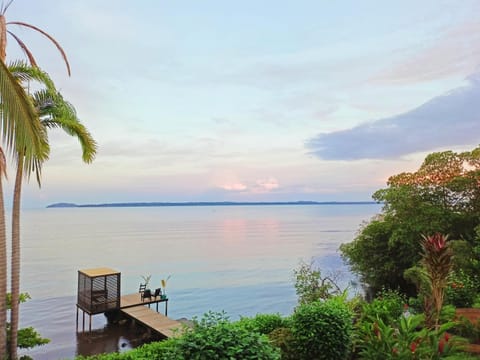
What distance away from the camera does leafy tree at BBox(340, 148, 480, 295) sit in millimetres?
15656

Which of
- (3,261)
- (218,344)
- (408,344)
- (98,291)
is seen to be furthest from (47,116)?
(98,291)

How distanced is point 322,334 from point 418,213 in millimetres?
13695

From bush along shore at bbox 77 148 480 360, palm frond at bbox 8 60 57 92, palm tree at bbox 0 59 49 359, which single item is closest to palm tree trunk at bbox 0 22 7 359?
palm frond at bbox 8 60 57 92

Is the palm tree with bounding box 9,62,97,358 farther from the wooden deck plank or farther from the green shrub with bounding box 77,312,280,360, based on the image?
the wooden deck plank

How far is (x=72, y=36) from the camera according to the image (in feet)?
46.5

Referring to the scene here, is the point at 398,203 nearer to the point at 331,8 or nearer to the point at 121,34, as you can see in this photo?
the point at 331,8

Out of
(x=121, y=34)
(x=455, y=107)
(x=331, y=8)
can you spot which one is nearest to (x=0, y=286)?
(x=121, y=34)

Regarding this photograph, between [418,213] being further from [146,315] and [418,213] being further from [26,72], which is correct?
[26,72]

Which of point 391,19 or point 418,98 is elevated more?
point 391,19

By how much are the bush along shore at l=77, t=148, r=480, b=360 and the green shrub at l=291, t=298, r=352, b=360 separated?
1 cm

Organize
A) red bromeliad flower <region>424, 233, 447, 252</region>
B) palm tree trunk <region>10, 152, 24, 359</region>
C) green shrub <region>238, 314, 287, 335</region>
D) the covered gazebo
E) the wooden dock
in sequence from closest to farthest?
red bromeliad flower <region>424, 233, 447, 252</region>
green shrub <region>238, 314, 287, 335</region>
palm tree trunk <region>10, 152, 24, 359</region>
the wooden dock
the covered gazebo

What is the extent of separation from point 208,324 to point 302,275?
1122 centimetres

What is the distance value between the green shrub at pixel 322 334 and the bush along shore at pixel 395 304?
1 cm

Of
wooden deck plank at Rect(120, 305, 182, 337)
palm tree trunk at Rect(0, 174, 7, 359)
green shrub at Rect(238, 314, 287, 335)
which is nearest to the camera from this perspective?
green shrub at Rect(238, 314, 287, 335)
